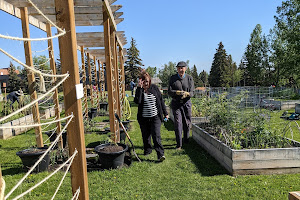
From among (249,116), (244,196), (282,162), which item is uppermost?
(249,116)

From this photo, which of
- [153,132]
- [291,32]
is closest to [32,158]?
[153,132]

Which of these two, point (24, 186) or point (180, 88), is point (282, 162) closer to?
point (180, 88)

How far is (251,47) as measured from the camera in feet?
114

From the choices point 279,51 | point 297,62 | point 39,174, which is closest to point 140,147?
point 39,174

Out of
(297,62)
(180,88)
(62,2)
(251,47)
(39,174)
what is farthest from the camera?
(251,47)

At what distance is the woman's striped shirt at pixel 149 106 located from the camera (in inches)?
169

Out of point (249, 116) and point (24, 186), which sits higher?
point (249, 116)

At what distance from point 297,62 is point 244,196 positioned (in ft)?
75.2

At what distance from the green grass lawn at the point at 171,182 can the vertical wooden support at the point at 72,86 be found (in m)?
1.36

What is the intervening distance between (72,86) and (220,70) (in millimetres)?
45591

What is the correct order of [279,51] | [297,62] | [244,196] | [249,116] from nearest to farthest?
[244,196] → [249,116] → [297,62] → [279,51]

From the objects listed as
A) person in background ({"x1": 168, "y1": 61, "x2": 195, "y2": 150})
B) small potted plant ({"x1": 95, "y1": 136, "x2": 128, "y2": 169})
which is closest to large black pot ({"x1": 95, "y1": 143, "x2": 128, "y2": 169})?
small potted plant ({"x1": 95, "y1": 136, "x2": 128, "y2": 169})

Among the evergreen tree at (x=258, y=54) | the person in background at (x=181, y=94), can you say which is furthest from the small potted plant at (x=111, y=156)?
the evergreen tree at (x=258, y=54)

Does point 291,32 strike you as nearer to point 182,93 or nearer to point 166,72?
point 166,72
